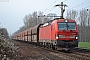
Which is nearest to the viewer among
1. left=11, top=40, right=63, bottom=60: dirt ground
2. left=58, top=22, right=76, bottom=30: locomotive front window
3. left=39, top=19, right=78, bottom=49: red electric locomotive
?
left=11, top=40, right=63, bottom=60: dirt ground

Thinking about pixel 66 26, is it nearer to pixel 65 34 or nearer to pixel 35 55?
pixel 65 34

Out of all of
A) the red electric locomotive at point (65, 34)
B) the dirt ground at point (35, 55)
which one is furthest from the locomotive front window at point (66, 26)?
the dirt ground at point (35, 55)

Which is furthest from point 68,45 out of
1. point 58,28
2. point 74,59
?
point 74,59

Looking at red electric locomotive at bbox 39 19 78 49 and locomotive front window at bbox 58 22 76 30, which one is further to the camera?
locomotive front window at bbox 58 22 76 30

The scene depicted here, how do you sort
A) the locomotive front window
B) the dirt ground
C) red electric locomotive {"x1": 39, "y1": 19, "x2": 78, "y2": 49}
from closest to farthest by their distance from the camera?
the dirt ground, red electric locomotive {"x1": 39, "y1": 19, "x2": 78, "y2": 49}, the locomotive front window

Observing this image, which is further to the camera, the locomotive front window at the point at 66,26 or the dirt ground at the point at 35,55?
the locomotive front window at the point at 66,26

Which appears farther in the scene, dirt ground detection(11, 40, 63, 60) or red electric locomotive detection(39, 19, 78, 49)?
red electric locomotive detection(39, 19, 78, 49)

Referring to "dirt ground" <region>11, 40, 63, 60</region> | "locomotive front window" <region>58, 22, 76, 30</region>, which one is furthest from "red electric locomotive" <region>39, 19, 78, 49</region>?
"dirt ground" <region>11, 40, 63, 60</region>

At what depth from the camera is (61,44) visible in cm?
1933

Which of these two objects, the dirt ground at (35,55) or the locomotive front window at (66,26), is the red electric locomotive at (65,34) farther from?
the dirt ground at (35,55)

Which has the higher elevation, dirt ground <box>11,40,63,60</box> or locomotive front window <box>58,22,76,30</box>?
locomotive front window <box>58,22,76,30</box>

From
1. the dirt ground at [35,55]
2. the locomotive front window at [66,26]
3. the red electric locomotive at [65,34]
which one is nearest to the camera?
the dirt ground at [35,55]

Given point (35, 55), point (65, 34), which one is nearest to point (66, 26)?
point (65, 34)

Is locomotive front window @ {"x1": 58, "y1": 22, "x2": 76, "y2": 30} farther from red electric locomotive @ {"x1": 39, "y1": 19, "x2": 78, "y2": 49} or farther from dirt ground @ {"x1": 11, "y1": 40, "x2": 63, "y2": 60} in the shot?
dirt ground @ {"x1": 11, "y1": 40, "x2": 63, "y2": 60}
